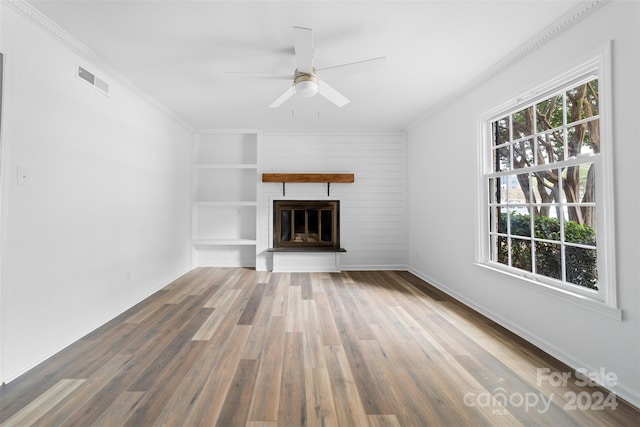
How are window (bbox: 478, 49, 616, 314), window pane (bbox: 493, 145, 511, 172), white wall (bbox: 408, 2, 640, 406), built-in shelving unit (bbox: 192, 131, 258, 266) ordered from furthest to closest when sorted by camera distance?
built-in shelving unit (bbox: 192, 131, 258, 266), window pane (bbox: 493, 145, 511, 172), window (bbox: 478, 49, 616, 314), white wall (bbox: 408, 2, 640, 406)

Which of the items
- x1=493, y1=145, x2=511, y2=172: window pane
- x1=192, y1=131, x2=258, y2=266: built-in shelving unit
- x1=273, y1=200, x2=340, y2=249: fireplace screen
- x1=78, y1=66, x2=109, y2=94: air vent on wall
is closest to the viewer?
x1=78, y1=66, x2=109, y2=94: air vent on wall

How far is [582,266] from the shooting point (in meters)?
2.06

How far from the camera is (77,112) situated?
8.08 ft

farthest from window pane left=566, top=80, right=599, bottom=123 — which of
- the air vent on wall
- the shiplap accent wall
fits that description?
the air vent on wall

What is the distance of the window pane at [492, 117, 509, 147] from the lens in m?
2.84

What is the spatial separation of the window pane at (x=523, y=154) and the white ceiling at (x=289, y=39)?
82cm

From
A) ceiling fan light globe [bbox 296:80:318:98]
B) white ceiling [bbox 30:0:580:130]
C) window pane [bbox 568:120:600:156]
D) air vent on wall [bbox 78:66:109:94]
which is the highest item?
white ceiling [bbox 30:0:580:130]

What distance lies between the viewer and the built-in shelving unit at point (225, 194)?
5.33 m

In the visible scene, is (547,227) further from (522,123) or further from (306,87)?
(306,87)

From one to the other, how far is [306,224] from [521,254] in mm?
3401

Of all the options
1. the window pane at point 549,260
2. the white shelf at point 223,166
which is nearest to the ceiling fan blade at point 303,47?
the window pane at point 549,260

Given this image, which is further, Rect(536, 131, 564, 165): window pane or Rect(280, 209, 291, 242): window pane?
Rect(280, 209, 291, 242): window pane

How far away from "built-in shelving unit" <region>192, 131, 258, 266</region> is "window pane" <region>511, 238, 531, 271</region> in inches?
160

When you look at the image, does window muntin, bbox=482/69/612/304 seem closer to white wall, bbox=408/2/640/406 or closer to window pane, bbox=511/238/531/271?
window pane, bbox=511/238/531/271
